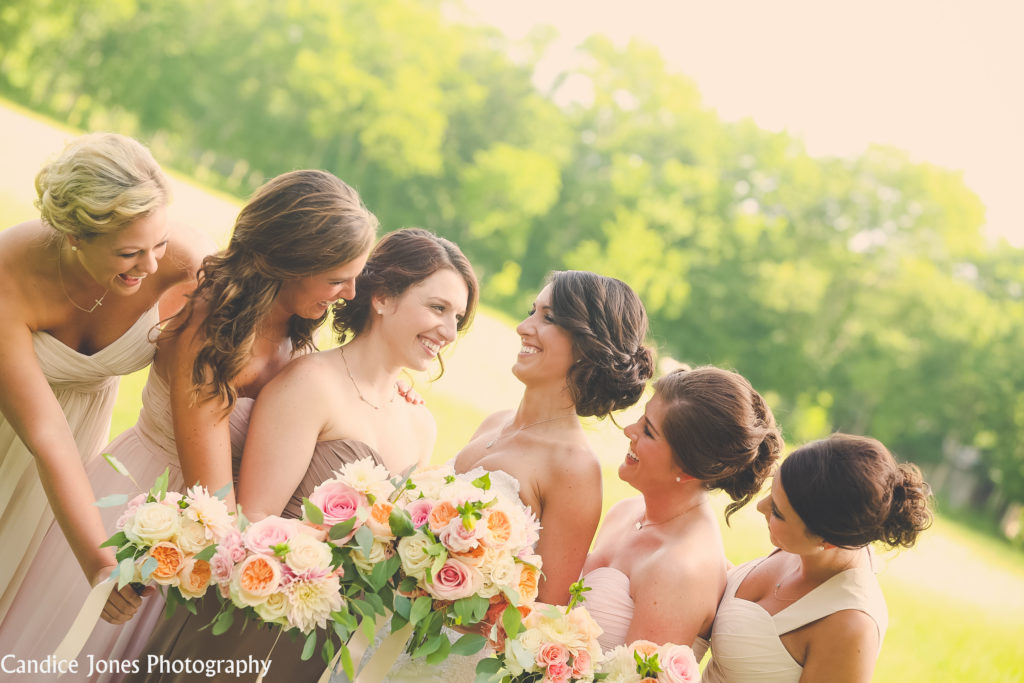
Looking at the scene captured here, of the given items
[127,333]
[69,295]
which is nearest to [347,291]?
[127,333]

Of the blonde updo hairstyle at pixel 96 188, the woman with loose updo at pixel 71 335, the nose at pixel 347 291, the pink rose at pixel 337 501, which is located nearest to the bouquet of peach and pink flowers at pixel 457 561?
the pink rose at pixel 337 501

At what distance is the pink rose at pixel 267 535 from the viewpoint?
2.87 m

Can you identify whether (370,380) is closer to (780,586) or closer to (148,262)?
(148,262)

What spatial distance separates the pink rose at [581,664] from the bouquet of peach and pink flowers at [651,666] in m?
0.09

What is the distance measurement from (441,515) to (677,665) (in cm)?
96

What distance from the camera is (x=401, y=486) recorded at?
321cm

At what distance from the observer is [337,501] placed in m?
3.04

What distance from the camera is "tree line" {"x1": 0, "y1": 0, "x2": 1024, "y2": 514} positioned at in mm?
51062

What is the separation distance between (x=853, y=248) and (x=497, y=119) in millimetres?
25291

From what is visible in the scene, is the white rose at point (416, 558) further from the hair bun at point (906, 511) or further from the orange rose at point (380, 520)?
the hair bun at point (906, 511)

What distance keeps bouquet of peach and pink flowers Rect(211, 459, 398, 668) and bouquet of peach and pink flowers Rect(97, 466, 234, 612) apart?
0.07m

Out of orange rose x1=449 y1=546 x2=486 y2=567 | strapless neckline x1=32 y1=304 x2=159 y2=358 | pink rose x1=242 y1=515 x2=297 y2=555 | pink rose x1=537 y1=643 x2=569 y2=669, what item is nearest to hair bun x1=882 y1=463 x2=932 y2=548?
pink rose x1=537 y1=643 x2=569 y2=669

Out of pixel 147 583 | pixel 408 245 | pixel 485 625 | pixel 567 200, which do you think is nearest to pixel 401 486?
pixel 485 625

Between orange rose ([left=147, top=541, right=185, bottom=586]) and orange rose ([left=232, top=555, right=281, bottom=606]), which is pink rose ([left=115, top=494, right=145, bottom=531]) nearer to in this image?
orange rose ([left=147, top=541, right=185, bottom=586])
